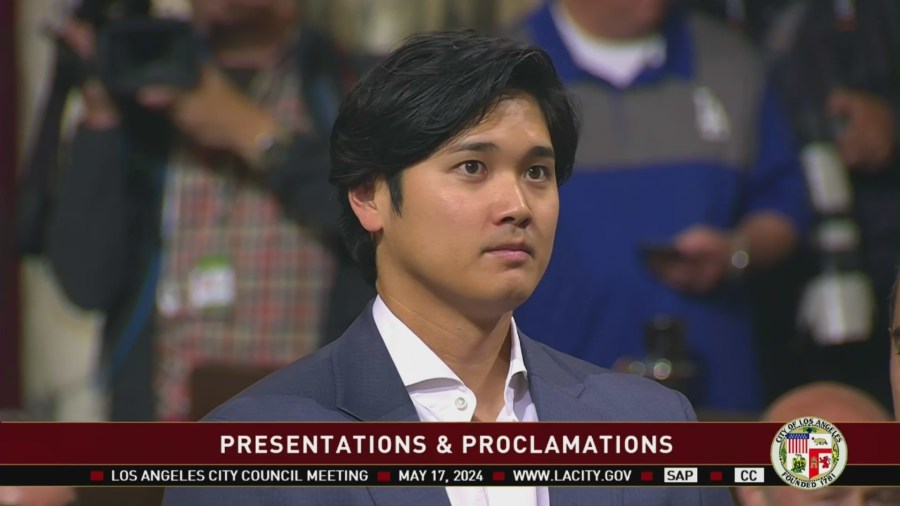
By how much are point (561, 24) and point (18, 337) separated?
3.61 feet

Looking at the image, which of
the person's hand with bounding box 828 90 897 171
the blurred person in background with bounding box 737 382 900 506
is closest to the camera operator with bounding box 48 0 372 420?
the blurred person in background with bounding box 737 382 900 506

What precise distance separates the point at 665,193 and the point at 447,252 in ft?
2.22

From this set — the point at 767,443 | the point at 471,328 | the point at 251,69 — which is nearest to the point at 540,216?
the point at 471,328

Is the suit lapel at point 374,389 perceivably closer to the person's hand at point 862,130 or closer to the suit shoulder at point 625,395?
the suit shoulder at point 625,395

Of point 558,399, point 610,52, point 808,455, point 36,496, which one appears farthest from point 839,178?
point 36,496

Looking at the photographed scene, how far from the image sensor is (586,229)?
7.61 ft

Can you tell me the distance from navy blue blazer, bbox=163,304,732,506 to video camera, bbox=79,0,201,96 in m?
0.73

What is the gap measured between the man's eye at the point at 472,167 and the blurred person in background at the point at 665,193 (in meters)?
0.51

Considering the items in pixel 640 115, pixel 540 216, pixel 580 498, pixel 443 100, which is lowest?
pixel 580 498

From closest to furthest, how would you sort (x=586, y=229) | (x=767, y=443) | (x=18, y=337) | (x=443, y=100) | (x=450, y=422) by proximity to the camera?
1. (x=443, y=100)
2. (x=450, y=422)
3. (x=767, y=443)
4. (x=586, y=229)
5. (x=18, y=337)

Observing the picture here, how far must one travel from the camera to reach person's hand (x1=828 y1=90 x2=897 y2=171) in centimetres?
253

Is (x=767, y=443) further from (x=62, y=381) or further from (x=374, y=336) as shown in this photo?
(x=62, y=381)

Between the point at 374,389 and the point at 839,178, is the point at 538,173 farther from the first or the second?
the point at 839,178

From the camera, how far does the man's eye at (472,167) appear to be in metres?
1.78
